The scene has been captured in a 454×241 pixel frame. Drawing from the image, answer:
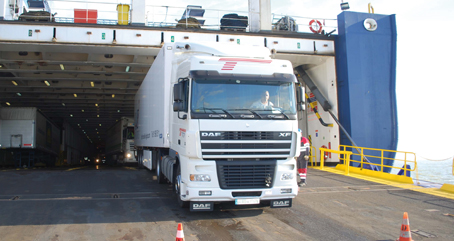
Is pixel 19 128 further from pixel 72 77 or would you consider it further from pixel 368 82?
pixel 368 82

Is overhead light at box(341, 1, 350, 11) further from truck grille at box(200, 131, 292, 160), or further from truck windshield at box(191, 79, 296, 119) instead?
truck grille at box(200, 131, 292, 160)

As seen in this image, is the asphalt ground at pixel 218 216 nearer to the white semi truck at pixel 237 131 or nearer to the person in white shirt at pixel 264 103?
the white semi truck at pixel 237 131

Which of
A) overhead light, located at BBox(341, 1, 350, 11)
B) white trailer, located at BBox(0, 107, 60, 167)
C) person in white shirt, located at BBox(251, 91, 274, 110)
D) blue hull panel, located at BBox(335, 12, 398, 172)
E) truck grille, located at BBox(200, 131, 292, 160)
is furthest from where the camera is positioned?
white trailer, located at BBox(0, 107, 60, 167)

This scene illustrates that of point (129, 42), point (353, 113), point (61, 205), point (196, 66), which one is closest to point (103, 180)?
point (61, 205)

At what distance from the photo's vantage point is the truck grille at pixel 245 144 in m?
6.37

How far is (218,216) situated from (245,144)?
1.65 metres

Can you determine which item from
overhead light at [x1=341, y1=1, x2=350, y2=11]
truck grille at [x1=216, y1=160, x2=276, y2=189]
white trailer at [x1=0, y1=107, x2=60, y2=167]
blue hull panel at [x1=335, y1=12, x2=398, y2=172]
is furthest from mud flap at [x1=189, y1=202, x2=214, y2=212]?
white trailer at [x1=0, y1=107, x2=60, y2=167]

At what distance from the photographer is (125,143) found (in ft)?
86.0

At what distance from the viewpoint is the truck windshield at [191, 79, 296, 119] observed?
653 centimetres

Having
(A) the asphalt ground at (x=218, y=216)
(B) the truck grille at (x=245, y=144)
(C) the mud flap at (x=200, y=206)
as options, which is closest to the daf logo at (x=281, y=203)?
(A) the asphalt ground at (x=218, y=216)

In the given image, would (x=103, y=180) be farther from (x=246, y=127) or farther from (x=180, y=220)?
(x=246, y=127)

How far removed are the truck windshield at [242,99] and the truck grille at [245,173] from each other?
891 mm

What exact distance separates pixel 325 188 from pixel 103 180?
24.8 ft

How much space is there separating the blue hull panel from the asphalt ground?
20.0 feet
